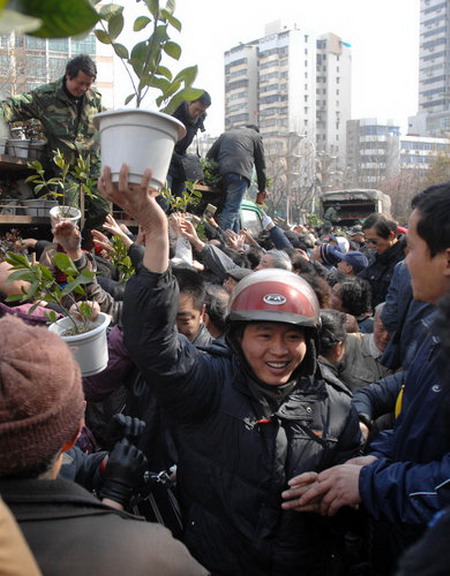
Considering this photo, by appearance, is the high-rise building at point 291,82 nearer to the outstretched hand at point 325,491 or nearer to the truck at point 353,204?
the truck at point 353,204

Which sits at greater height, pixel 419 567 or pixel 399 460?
pixel 419 567

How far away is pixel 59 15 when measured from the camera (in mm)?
667

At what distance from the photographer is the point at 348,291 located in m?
4.79

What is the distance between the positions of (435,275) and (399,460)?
0.67 metres

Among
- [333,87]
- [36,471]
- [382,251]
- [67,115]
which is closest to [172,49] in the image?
[36,471]

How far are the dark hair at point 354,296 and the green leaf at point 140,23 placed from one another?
3.09 meters

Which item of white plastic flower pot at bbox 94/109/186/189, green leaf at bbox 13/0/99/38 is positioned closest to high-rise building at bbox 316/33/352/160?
white plastic flower pot at bbox 94/109/186/189

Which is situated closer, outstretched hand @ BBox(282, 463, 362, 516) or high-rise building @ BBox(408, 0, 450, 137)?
outstretched hand @ BBox(282, 463, 362, 516)

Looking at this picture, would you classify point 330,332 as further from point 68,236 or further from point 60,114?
point 60,114

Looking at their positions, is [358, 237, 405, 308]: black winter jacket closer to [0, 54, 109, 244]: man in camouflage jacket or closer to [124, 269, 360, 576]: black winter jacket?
[0, 54, 109, 244]: man in camouflage jacket

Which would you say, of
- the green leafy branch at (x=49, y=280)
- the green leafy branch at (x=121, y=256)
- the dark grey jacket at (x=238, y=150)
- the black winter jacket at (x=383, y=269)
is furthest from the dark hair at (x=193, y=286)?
the dark grey jacket at (x=238, y=150)

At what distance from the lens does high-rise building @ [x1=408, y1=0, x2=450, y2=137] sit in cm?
11756

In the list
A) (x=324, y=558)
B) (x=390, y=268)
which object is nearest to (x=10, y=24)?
(x=324, y=558)

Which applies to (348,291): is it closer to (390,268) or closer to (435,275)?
(390,268)
